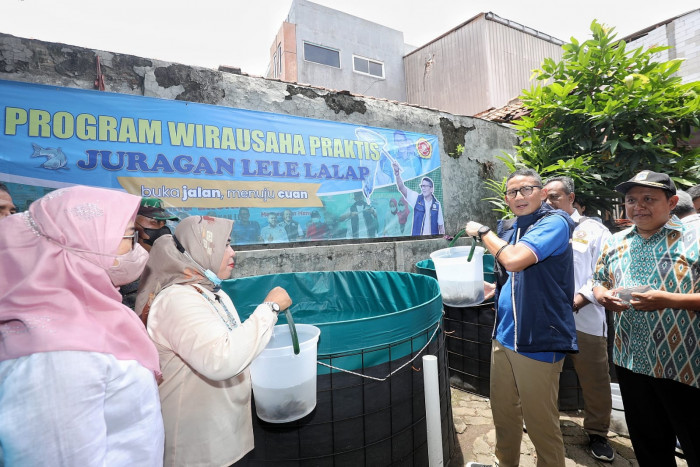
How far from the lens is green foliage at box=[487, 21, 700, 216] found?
4449mm

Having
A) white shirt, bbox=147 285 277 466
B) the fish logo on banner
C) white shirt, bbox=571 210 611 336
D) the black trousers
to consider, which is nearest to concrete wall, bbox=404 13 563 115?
white shirt, bbox=571 210 611 336

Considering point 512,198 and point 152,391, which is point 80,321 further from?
point 512,198

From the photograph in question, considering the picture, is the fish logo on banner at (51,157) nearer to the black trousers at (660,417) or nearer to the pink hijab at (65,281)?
the pink hijab at (65,281)

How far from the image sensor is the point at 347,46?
11969 millimetres

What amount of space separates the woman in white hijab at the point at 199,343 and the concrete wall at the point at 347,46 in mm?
10583

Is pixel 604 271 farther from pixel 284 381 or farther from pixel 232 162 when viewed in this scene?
pixel 232 162

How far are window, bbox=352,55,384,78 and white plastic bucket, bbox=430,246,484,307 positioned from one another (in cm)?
1114

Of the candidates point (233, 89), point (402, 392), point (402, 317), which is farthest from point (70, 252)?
point (233, 89)

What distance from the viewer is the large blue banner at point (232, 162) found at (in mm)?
2912

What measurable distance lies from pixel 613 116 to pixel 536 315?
4.03m

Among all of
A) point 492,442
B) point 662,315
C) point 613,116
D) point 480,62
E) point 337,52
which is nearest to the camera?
point 662,315

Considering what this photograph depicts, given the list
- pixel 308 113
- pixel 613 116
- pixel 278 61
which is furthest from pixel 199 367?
pixel 278 61

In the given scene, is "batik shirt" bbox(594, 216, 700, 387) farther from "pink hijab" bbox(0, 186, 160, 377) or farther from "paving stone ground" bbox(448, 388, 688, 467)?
"pink hijab" bbox(0, 186, 160, 377)

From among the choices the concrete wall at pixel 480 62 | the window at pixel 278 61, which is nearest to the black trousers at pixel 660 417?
the concrete wall at pixel 480 62
